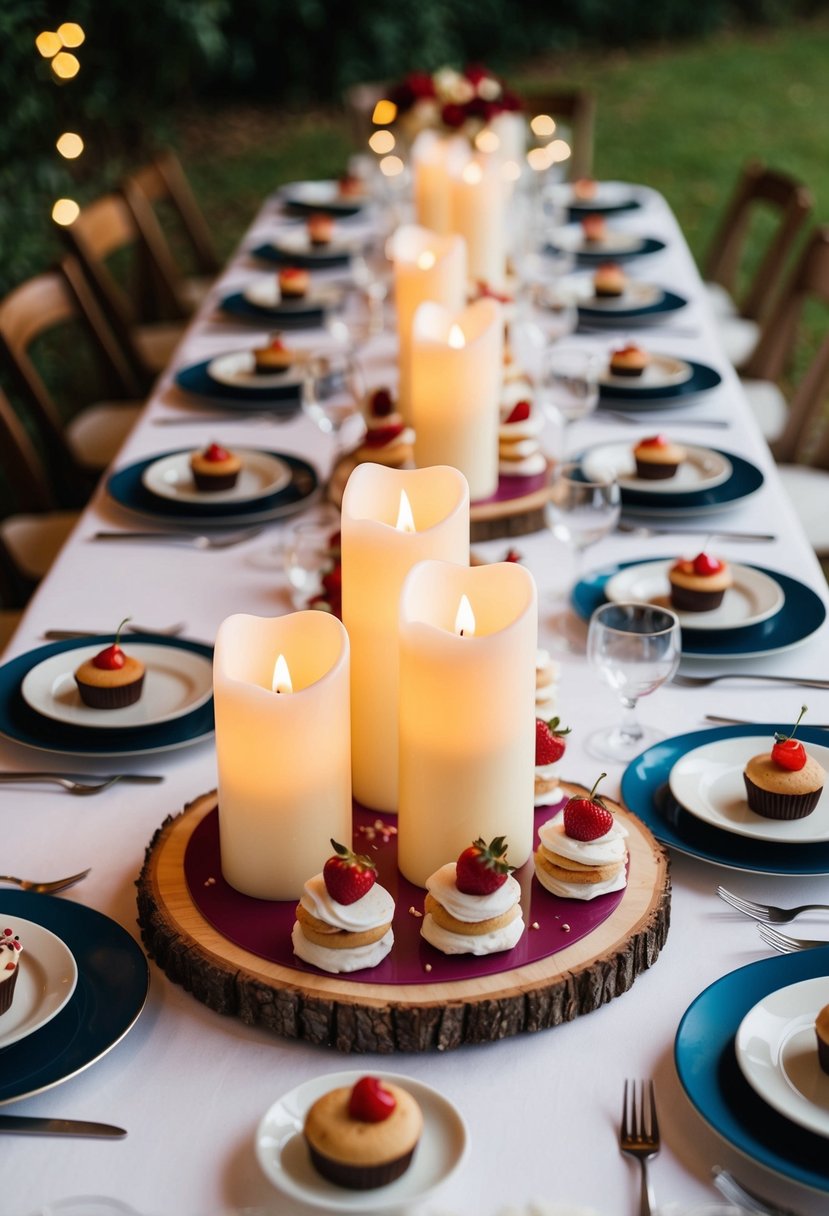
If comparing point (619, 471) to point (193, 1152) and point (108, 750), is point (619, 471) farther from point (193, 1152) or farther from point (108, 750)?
point (193, 1152)

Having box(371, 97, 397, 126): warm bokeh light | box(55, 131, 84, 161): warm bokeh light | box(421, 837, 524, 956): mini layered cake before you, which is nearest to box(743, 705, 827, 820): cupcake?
box(421, 837, 524, 956): mini layered cake

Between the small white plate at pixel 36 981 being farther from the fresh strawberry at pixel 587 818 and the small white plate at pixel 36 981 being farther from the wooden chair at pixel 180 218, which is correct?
the wooden chair at pixel 180 218

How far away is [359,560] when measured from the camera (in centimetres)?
130

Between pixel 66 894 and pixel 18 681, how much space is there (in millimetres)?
417

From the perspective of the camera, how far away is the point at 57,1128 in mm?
1067

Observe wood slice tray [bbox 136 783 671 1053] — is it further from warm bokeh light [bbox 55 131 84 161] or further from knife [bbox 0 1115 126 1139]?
warm bokeh light [bbox 55 131 84 161]

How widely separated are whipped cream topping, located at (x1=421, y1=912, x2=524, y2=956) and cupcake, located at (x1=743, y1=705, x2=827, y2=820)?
1.12 feet

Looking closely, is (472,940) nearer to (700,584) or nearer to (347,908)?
(347,908)

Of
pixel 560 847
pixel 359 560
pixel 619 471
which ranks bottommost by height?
pixel 619 471

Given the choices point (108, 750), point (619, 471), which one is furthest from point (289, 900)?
point (619, 471)

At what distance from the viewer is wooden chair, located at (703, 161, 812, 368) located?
3920mm

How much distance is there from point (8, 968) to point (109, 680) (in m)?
0.54

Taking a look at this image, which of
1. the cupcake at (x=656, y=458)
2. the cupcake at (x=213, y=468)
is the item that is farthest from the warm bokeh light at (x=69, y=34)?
the cupcake at (x=656, y=458)

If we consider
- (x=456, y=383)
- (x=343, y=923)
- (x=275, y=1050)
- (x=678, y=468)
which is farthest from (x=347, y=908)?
(x=678, y=468)
